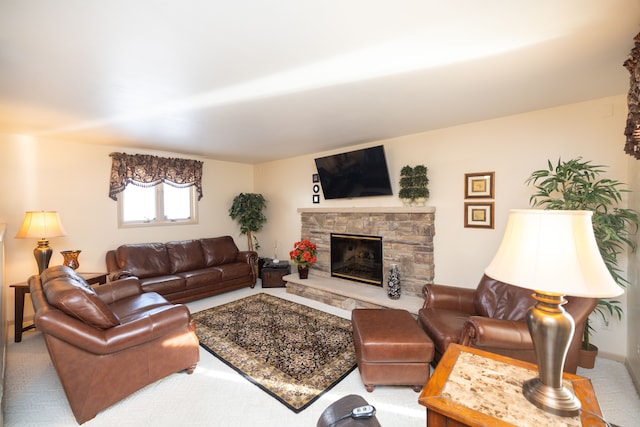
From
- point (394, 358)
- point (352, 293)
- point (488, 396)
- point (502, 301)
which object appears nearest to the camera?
point (488, 396)

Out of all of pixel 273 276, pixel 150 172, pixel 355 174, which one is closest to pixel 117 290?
pixel 150 172

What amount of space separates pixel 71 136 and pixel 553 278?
4860mm

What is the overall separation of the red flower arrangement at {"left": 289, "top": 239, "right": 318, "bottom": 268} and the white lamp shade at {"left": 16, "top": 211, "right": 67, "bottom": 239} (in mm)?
2944

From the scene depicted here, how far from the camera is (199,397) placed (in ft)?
6.55

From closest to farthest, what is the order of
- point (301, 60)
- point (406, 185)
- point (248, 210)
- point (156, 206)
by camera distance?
point (301, 60) → point (406, 185) → point (156, 206) → point (248, 210)

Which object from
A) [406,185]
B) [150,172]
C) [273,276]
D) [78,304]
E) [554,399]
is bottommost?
[273,276]

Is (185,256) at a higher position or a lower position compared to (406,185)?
lower

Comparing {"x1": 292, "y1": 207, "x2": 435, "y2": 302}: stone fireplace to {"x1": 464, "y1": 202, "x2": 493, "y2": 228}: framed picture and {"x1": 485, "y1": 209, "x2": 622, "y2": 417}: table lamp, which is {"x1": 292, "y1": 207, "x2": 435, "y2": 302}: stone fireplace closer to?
{"x1": 464, "y1": 202, "x2": 493, "y2": 228}: framed picture

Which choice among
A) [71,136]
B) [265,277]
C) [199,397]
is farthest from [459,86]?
[71,136]

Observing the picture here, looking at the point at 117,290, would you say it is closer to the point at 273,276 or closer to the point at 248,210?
the point at 273,276

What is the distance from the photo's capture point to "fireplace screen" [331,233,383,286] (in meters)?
3.89

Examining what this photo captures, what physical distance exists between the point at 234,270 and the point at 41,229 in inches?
91.4

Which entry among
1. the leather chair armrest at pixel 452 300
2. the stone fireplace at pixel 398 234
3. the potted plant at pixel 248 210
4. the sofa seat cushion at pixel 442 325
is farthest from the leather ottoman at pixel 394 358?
the potted plant at pixel 248 210

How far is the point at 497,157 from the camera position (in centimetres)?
292
